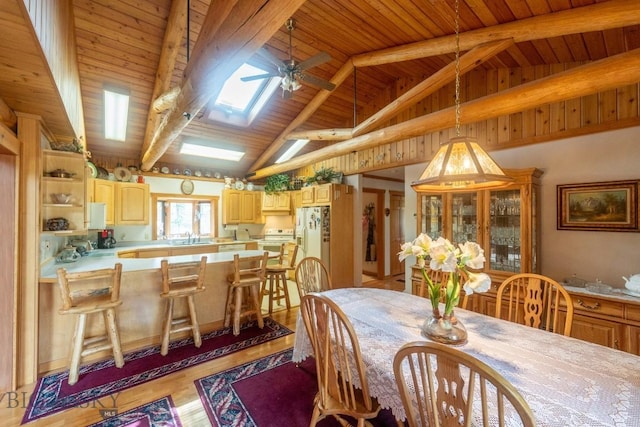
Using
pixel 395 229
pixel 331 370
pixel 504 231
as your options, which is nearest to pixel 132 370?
pixel 331 370

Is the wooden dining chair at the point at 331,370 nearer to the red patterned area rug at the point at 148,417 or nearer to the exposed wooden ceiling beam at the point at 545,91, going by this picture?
the red patterned area rug at the point at 148,417

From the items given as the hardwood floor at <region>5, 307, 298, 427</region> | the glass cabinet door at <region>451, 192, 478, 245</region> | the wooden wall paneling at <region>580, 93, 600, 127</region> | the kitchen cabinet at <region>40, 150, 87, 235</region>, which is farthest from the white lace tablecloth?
the kitchen cabinet at <region>40, 150, 87, 235</region>

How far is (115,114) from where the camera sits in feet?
13.9

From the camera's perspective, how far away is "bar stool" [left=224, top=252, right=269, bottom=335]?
3.15 metres

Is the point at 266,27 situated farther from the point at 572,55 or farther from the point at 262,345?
the point at 572,55

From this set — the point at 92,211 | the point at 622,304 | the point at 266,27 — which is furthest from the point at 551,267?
the point at 92,211

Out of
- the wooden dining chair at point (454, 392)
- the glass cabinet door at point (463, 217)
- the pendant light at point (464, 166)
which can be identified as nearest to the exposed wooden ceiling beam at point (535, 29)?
the pendant light at point (464, 166)

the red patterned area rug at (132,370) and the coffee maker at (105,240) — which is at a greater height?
the coffee maker at (105,240)

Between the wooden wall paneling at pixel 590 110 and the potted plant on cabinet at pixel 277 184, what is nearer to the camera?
the wooden wall paneling at pixel 590 110

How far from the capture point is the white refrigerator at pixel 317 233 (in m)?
5.14

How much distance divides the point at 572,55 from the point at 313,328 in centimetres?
359

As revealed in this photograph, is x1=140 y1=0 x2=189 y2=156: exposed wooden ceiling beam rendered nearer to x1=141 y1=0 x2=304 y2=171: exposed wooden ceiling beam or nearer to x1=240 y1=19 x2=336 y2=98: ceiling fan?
x1=141 y1=0 x2=304 y2=171: exposed wooden ceiling beam

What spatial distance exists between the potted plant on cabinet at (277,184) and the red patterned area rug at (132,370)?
3.61m

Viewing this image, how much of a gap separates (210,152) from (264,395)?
5.02m
